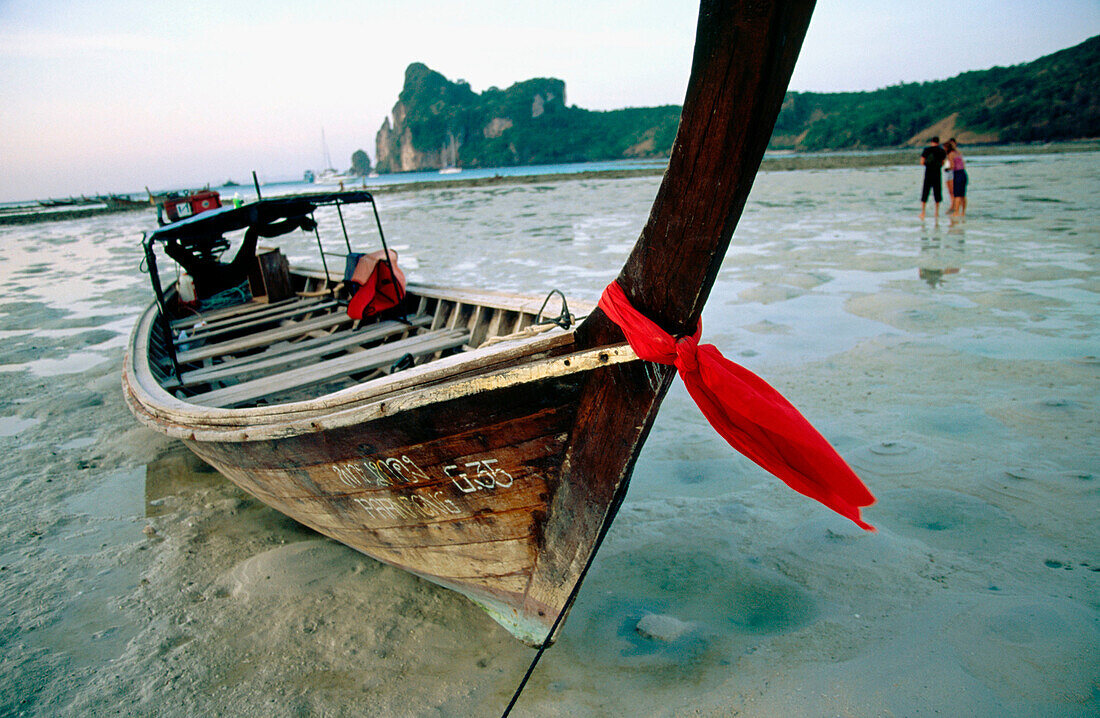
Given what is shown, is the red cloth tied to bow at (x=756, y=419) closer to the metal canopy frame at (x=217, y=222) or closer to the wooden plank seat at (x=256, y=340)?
the metal canopy frame at (x=217, y=222)

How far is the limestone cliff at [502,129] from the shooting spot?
100m

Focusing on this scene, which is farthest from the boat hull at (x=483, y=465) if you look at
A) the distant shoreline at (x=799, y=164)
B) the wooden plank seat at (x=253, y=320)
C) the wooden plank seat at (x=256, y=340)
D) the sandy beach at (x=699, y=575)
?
the distant shoreline at (x=799, y=164)

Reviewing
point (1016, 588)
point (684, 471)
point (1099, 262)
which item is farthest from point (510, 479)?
point (1099, 262)

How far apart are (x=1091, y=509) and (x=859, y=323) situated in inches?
141

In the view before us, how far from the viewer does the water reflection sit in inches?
312

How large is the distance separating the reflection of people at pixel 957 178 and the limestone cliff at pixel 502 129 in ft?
259

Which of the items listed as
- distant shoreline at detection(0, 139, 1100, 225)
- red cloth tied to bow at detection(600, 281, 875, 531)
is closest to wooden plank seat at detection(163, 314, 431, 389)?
red cloth tied to bow at detection(600, 281, 875, 531)

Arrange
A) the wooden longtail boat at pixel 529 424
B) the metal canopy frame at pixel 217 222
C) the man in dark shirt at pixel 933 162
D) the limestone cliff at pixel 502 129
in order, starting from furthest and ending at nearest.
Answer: the limestone cliff at pixel 502 129
the man in dark shirt at pixel 933 162
the metal canopy frame at pixel 217 222
the wooden longtail boat at pixel 529 424

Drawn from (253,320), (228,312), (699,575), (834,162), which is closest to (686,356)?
(699,575)

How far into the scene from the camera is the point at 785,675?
7.53ft

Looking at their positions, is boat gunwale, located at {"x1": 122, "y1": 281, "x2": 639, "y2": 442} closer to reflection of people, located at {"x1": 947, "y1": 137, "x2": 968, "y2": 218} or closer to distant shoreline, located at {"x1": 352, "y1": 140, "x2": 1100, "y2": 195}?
reflection of people, located at {"x1": 947, "y1": 137, "x2": 968, "y2": 218}

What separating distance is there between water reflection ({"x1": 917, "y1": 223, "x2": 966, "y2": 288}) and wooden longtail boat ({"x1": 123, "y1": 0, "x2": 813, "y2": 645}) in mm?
7230

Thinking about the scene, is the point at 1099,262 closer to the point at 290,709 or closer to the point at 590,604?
the point at 590,604

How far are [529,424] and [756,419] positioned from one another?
805 millimetres
